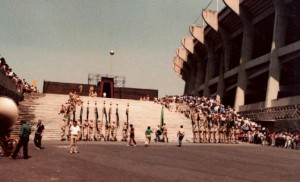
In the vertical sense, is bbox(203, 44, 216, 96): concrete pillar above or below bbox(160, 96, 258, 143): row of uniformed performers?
above

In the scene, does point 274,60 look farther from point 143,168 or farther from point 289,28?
point 143,168

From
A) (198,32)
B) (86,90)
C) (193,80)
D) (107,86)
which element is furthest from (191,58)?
(86,90)

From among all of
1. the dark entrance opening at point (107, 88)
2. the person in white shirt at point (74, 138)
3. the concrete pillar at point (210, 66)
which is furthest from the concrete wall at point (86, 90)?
the person in white shirt at point (74, 138)

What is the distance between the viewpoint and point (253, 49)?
5106cm

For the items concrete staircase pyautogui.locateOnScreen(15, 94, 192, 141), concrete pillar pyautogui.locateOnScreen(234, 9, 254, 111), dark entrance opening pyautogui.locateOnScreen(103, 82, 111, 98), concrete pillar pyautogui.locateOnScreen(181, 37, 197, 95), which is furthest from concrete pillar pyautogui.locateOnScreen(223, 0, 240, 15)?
dark entrance opening pyautogui.locateOnScreen(103, 82, 111, 98)

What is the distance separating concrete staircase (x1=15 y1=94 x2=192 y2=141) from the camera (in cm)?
2948

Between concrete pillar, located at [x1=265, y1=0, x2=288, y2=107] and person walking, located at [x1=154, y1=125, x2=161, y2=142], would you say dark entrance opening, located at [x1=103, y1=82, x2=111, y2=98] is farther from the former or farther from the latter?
person walking, located at [x1=154, y1=125, x2=161, y2=142]

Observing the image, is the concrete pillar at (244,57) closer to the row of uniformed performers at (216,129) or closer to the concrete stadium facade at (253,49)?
the concrete stadium facade at (253,49)

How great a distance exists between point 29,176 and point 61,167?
7.16ft

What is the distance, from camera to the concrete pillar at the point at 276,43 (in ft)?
123

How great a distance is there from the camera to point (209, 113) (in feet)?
114

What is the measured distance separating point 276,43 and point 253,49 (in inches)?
515

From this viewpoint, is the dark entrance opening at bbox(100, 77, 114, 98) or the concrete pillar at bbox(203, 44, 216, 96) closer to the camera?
the dark entrance opening at bbox(100, 77, 114, 98)

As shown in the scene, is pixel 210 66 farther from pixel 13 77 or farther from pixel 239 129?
pixel 13 77
